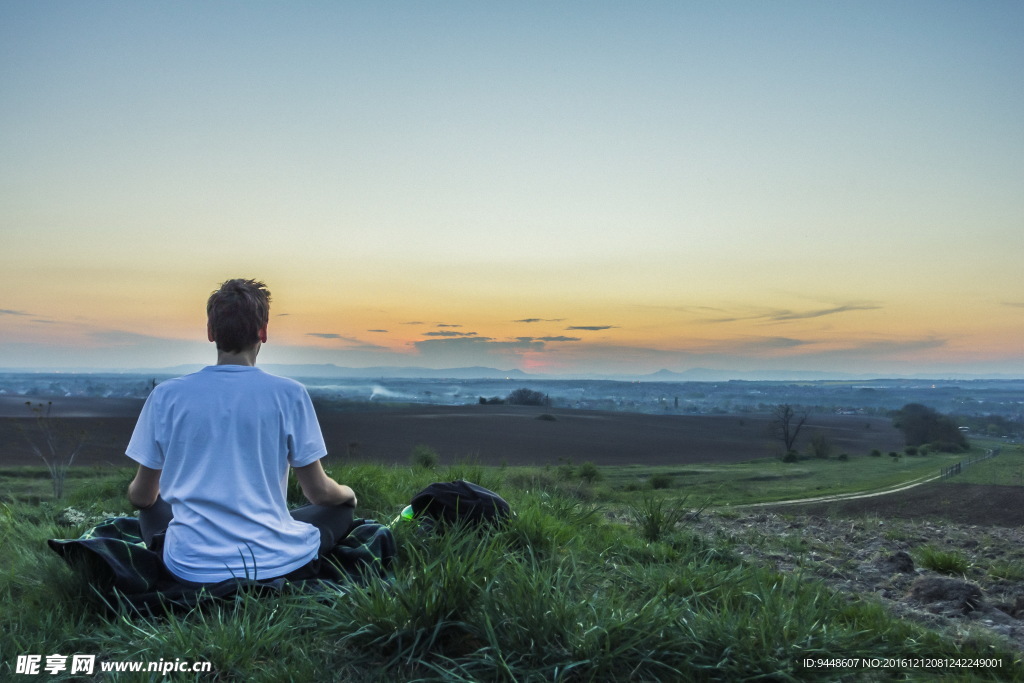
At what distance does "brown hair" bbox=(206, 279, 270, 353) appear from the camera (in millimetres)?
2947

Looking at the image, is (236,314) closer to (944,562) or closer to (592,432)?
(944,562)

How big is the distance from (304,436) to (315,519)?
0.73 metres

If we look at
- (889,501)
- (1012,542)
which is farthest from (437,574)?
(889,501)

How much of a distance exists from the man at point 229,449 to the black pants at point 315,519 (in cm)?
37

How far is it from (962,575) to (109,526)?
6005 mm

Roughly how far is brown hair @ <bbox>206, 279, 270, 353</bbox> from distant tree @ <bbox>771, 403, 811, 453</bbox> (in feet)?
136

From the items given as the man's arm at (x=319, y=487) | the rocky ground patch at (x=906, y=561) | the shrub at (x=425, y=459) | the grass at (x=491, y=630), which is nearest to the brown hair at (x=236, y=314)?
the man's arm at (x=319, y=487)

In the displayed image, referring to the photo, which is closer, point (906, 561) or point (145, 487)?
point (145, 487)

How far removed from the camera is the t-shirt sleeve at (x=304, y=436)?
3033 mm

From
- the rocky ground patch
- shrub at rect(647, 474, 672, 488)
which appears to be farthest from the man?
shrub at rect(647, 474, 672, 488)

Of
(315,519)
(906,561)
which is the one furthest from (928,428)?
(315,519)

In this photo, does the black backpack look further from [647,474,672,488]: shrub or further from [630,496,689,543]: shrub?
[647,474,672,488]: shrub

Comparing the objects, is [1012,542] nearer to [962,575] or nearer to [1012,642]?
[962,575]

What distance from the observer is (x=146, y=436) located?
297 cm
